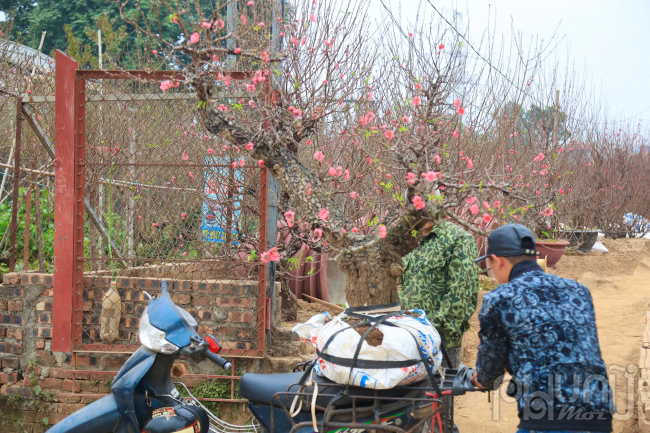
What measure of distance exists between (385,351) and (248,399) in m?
0.80

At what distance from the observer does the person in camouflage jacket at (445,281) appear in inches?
135

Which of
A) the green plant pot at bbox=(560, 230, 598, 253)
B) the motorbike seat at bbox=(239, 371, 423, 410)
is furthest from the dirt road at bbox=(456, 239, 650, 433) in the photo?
the motorbike seat at bbox=(239, 371, 423, 410)

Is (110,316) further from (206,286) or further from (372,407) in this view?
(372,407)

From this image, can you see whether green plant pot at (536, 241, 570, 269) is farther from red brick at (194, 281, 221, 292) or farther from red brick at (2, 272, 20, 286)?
red brick at (2, 272, 20, 286)

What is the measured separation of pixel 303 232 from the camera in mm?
5574

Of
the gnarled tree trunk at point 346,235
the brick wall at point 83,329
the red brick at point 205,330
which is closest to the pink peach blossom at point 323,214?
the gnarled tree trunk at point 346,235

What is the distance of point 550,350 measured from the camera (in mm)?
1981

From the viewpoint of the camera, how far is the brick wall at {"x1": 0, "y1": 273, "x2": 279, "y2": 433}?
158 inches

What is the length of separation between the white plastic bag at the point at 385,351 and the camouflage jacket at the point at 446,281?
1.12 m

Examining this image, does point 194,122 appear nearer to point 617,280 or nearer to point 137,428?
point 137,428

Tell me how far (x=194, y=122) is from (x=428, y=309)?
12.9ft

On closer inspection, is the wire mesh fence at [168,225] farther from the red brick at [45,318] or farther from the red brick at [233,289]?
the red brick at [45,318]

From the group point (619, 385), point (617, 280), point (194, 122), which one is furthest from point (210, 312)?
point (617, 280)

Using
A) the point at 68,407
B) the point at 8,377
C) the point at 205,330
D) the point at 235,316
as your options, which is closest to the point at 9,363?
the point at 8,377
